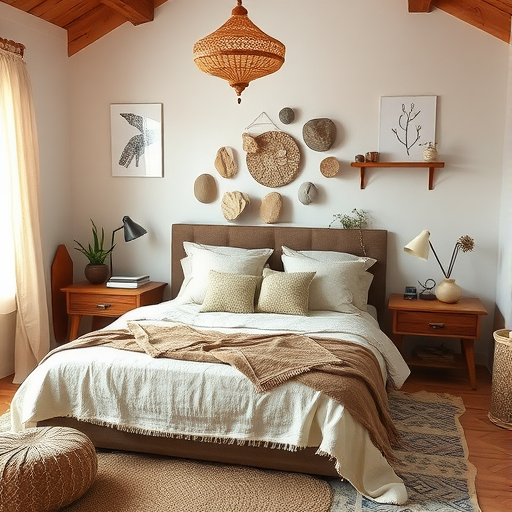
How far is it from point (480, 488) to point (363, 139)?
105 inches

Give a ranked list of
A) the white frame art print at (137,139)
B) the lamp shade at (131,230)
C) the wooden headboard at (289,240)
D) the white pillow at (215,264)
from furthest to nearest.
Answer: the white frame art print at (137,139) < the lamp shade at (131,230) < the wooden headboard at (289,240) < the white pillow at (215,264)

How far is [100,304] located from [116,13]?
89.1 inches

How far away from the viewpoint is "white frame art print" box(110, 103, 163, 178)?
5.18 m

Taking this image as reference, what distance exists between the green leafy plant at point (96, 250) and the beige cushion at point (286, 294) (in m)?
1.52

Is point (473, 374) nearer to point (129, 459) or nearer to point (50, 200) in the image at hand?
point (129, 459)

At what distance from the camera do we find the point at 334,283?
4.39 metres

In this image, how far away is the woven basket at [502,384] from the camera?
12.1 feet

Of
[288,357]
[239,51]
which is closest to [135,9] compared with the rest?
[239,51]

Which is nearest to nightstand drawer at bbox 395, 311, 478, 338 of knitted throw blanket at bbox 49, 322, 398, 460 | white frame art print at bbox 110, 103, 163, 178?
knitted throw blanket at bbox 49, 322, 398, 460

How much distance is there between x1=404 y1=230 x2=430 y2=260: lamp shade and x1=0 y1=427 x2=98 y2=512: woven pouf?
2.54 m

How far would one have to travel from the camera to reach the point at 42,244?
498 cm

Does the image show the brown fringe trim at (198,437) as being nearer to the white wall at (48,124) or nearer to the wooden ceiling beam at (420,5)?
the white wall at (48,124)

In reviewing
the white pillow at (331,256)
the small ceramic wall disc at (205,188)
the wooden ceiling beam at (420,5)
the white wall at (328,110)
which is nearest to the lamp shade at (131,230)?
the white wall at (328,110)

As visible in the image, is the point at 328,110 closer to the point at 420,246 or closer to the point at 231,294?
the point at 420,246
